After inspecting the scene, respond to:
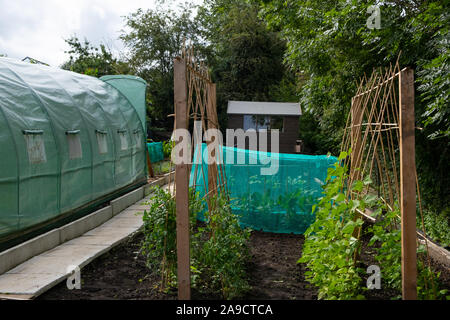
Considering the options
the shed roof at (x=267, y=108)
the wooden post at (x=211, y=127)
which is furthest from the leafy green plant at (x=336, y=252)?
the shed roof at (x=267, y=108)

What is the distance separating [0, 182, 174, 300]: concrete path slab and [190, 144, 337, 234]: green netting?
1572 millimetres

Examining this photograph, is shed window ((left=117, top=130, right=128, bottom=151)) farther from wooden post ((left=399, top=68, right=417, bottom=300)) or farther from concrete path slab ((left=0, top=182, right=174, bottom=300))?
wooden post ((left=399, top=68, right=417, bottom=300))

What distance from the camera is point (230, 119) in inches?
883

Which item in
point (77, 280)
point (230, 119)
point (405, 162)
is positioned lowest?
point (77, 280)

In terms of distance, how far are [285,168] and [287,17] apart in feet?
13.9

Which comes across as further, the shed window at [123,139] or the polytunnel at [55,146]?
the shed window at [123,139]

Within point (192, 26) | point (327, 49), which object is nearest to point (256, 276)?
point (327, 49)

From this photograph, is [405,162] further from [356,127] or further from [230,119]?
[230,119]

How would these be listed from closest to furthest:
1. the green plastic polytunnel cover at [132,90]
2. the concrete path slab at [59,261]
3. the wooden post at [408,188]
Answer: the wooden post at [408,188], the concrete path slab at [59,261], the green plastic polytunnel cover at [132,90]

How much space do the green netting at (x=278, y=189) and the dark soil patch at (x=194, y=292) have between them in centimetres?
65

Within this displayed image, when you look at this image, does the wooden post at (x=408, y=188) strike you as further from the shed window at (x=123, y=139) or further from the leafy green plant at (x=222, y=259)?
the shed window at (x=123, y=139)

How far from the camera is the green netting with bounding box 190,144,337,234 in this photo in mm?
6703

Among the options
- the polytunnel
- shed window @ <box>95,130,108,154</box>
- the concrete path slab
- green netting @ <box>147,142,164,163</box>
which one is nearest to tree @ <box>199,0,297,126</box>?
green netting @ <box>147,142,164,163</box>

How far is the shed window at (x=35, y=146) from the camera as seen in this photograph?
5.82 metres
